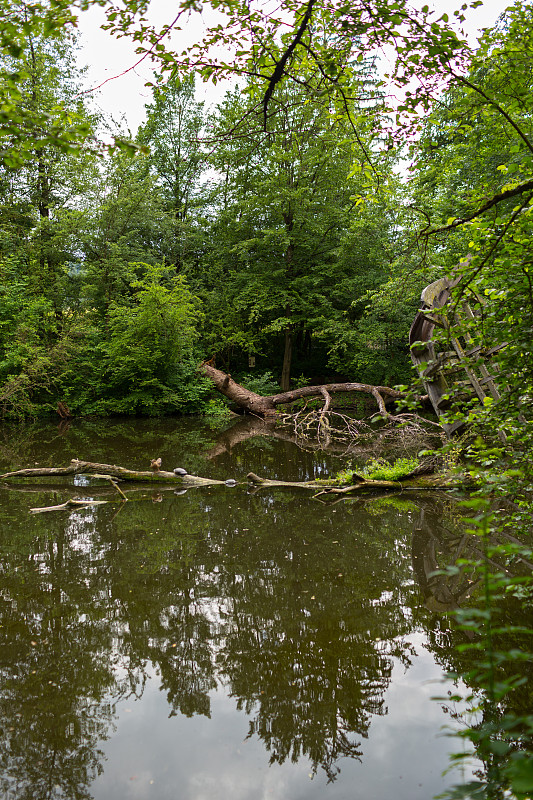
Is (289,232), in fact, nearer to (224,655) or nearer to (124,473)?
(124,473)

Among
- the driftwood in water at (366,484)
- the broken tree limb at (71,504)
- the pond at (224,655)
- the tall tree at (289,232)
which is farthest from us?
the tall tree at (289,232)

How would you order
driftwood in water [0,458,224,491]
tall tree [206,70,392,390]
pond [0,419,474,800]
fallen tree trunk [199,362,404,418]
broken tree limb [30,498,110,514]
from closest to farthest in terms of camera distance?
pond [0,419,474,800] < broken tree limb [30,498,110,514] < driftwood in water [0,458,224,491] < fallen tree trunk [199,362,404,418] < tall tree [206,70,392,390]

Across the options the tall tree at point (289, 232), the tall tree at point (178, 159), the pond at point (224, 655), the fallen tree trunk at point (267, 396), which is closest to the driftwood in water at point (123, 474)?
the pond at point (224, 655)

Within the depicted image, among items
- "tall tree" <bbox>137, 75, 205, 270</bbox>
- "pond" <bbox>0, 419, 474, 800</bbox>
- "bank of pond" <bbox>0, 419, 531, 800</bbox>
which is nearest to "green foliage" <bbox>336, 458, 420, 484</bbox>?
"bank of pond" <bbox>0, 419, 531, 800</bbox>

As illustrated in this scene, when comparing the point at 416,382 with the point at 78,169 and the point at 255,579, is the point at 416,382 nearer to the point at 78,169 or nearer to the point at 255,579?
the point at 255,579

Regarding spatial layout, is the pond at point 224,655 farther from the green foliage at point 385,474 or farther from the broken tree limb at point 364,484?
the green foliage at point 385,474

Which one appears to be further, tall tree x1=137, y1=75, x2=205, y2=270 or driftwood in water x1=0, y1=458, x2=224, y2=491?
tall tree x1=137, y1=75, x2=205, y2=270

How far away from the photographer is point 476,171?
1097 cm

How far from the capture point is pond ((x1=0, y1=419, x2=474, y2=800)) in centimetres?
258

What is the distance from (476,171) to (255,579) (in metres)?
10.4

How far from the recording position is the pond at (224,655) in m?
2.58

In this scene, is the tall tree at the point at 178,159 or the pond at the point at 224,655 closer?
the pond at the point at 224,655

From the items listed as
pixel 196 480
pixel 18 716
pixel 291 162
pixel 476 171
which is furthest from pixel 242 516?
pixel 291 162

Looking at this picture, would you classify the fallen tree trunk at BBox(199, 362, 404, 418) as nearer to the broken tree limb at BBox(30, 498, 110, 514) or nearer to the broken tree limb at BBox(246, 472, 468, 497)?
the broken tree limb at BBox(246, 472, 468, 497)
